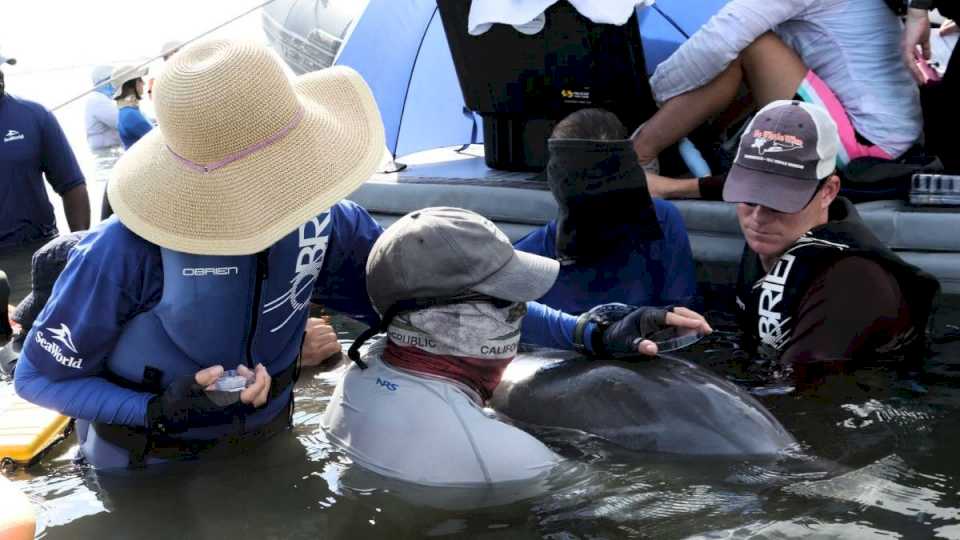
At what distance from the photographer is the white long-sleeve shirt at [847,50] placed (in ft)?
A: 14.2

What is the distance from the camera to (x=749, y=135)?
3582mm

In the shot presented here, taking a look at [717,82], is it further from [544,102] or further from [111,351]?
[111,351]

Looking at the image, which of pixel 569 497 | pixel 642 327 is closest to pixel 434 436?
pixel 569 497

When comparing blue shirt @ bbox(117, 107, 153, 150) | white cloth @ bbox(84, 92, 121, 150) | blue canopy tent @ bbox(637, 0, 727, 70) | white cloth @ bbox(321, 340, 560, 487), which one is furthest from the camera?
white cloth @ bbox(84, 92, 121, 150)

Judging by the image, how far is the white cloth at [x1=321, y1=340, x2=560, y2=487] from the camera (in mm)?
2602

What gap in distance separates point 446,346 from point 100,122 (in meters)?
10.5

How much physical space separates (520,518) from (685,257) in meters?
1.50

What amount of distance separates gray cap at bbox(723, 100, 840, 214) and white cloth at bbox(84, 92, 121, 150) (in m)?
9.87

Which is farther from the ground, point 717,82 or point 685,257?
point 717,82

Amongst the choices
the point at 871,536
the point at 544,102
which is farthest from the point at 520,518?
the point at 544,102

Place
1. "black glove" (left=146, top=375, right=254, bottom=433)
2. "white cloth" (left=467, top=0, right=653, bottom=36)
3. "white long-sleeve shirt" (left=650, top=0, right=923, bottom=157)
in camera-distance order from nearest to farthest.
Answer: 1. "black glove" (left=146, top=375, right=254, bottom=433)
2. "white long-sleeve shirt" (left=650, top=0, right=923, bottom=157)
3. "white cloth" (left=467, top=0, right=653, bottom=36)

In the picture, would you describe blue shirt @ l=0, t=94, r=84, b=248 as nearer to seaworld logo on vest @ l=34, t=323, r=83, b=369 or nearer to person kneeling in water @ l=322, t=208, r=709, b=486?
seaworld logo on vest @ l=34, t=323, r=83, b=369

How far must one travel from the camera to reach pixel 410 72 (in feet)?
20.4

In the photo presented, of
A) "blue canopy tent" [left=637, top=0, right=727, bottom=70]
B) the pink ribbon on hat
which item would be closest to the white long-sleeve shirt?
"blue canopy tent" [left=637, top=0, right=727, bottom=70]
